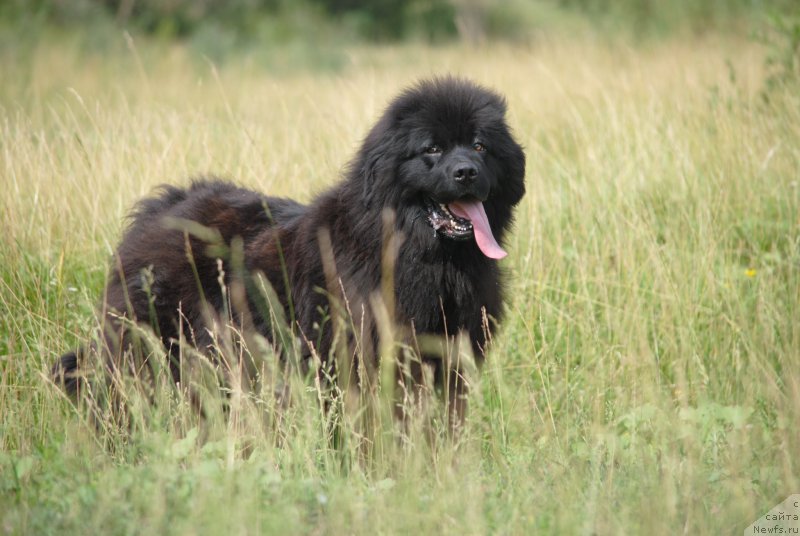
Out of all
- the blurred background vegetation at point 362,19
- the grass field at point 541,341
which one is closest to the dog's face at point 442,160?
the grass field at point 541,341

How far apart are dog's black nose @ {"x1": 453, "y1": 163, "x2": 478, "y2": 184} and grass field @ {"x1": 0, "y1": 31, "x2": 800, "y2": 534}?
834 mm

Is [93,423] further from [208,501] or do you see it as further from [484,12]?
[484,12]

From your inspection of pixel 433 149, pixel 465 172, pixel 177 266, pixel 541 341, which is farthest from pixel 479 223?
pixel 177 266

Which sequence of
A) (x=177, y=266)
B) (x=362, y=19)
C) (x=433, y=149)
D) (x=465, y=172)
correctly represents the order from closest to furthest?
(x=465, y=172)
(x=433, y=149)
(x=177, y=266)
(x=362, y=19)

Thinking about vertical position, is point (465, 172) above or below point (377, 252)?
above

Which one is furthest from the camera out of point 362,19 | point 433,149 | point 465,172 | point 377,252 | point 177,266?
point 362,19

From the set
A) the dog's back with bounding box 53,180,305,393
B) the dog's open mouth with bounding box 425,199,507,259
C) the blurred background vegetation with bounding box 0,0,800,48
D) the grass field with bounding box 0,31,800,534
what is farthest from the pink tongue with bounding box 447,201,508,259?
the blurred background vegetation with bounding box 0,0,800,48

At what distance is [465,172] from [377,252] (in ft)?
1.92

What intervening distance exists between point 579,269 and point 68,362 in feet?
10.4

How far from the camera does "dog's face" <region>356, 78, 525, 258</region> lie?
14.0 ft

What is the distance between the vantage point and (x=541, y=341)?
5492mm

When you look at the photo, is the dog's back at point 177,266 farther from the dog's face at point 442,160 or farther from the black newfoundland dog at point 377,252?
the dog's face at point 442,160

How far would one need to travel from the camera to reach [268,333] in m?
4.45

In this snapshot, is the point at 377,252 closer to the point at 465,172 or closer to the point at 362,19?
the point at 465,172
